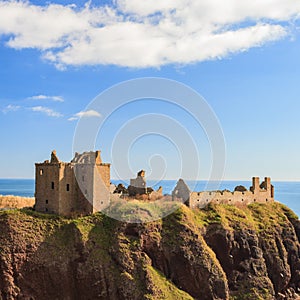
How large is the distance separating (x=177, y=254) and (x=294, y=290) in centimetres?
2269

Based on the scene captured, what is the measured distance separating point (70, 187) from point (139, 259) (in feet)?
40.9

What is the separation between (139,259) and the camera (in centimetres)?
5316

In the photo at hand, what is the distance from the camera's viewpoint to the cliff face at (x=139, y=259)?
50.7 meters

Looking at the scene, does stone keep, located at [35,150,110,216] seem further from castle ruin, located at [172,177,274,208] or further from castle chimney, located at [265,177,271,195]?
castle chimney, located at [265,177,271,195]

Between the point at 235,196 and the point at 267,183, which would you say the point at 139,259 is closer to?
the point at 235,196

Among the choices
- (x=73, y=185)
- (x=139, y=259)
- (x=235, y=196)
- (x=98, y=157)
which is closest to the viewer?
(x=139, y=259)

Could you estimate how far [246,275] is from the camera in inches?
2387

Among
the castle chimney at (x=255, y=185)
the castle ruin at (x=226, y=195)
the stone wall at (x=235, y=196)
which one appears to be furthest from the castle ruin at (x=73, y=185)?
the castle chimney at (x=255, y=185)

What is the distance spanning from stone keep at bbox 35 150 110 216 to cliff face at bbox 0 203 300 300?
193 centimetres

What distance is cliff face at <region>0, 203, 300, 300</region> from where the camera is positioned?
5072 cm

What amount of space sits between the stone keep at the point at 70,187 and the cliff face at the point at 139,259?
1931mm

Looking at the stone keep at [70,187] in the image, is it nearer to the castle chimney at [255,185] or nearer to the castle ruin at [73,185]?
the castle ruin at [73,185]

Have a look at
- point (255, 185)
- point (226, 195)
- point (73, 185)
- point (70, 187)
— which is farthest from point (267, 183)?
point (70, 187)

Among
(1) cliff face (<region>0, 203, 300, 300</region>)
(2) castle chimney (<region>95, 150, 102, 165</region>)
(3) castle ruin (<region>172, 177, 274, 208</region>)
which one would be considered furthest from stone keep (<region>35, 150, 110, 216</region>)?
(3) castle ruin (<region>172, 177, 274, 208</region>)
